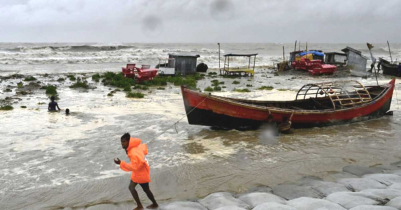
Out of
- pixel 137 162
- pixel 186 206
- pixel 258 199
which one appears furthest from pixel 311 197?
pixel 137 162

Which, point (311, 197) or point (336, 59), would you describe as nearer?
point (311, 197)

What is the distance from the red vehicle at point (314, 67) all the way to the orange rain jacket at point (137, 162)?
27.5 meters

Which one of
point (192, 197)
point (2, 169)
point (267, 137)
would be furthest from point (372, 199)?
point (2, 169)

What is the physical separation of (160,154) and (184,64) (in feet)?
65.5

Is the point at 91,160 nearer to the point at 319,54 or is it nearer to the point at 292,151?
the point at 292,151

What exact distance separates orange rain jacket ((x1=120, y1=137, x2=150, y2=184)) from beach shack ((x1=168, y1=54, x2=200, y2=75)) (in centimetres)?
2281

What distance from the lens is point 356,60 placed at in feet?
105

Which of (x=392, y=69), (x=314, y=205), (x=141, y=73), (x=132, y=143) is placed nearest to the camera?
(x=314, y=205)

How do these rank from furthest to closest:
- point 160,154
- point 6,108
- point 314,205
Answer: point 6,108 → point 160,154 → point 314,205

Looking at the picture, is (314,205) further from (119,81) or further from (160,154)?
(119,81)

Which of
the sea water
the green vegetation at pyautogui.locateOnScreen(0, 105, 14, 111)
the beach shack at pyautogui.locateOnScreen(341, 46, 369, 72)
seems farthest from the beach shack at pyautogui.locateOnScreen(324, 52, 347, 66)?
the green vegetation at pyautogui.locateOnScreen(0, 105, 14, 111)

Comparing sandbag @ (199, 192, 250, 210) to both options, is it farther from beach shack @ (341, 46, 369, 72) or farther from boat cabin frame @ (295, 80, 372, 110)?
beach shack @ (341, 46, 369, 72)

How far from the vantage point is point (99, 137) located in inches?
399

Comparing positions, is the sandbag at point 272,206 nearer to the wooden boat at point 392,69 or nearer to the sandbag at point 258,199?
the sandbag at point 258,199
